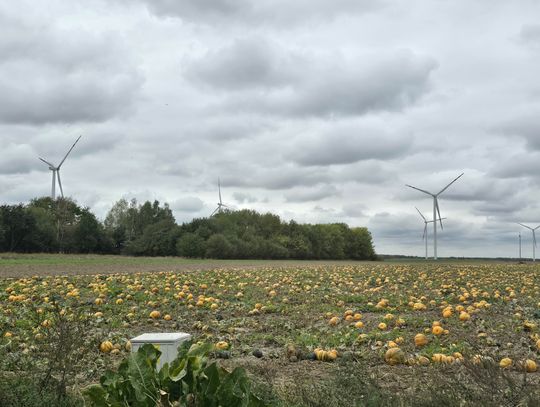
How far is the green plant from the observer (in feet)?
16.0

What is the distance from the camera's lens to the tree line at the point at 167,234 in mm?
84750

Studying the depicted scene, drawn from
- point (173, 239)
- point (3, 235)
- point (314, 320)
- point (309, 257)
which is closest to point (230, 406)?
→ point (314, 320)

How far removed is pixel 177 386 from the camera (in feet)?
16.3

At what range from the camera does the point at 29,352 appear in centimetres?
795

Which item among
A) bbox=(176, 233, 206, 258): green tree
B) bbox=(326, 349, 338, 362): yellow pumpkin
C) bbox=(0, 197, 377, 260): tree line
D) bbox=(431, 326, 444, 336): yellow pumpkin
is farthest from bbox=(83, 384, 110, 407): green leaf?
bbox=(176, 233, 206, 258): green tree

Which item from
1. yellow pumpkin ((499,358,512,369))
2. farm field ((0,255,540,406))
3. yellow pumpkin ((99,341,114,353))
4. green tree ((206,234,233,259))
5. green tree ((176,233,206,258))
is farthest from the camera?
green tree ((176,233,206,258))

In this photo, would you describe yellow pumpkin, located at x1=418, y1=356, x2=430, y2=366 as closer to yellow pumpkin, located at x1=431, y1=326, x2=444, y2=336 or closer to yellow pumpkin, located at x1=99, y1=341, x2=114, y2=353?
yellow pumpkin, located at x1=431, y1=326, x2=444, y2=336

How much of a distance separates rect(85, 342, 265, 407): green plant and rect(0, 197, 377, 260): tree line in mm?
80131

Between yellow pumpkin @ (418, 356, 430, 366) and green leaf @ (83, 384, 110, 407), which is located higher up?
green leaf @ (83, 384, 110, 407)

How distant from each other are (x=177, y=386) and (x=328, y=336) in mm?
5798

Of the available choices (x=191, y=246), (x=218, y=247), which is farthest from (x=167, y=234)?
(x=218, y=247)

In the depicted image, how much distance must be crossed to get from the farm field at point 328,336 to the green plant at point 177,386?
0.95 metres

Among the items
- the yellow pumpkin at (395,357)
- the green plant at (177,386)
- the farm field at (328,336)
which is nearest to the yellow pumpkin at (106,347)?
the farm field at (328,336)

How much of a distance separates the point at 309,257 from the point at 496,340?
389 ft
